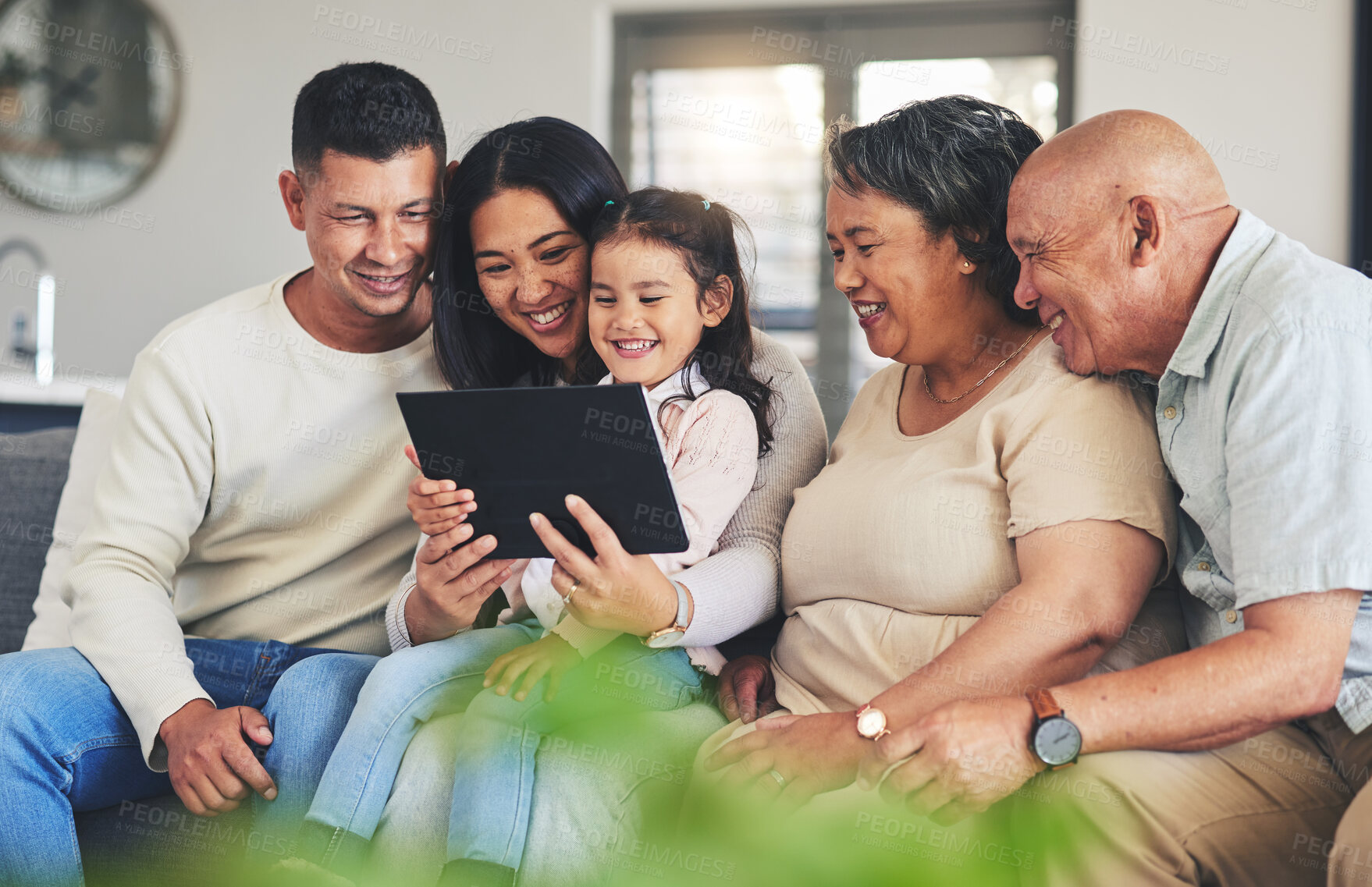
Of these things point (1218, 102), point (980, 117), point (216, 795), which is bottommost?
point (216, 795)

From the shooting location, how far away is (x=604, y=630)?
1.33 meters

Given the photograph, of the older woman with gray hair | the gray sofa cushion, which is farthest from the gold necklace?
the gray sofa cushion

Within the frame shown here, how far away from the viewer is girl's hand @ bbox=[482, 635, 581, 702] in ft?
4.23

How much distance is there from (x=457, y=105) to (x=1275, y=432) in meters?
4.01

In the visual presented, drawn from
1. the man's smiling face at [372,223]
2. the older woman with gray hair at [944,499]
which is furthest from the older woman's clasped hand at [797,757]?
the man's smiling face at [372,223]

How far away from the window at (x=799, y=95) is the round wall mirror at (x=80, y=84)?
78.1 inches

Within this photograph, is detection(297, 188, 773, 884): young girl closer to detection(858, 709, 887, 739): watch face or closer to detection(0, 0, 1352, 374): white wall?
detection(858, 709, 887, 739): watch face

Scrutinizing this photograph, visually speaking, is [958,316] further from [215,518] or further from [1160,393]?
[215,518]

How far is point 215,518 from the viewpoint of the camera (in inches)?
67.3

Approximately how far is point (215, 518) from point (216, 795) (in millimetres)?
507

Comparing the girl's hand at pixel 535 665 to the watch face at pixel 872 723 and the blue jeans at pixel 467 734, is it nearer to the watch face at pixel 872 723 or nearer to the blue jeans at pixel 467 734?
the blue jeans at pixel 467 734

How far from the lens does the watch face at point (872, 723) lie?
1.14m

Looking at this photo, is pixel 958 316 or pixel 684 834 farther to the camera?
pixel 958 316

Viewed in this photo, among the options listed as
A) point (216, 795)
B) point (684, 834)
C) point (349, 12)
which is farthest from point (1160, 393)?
point (349, 12)
